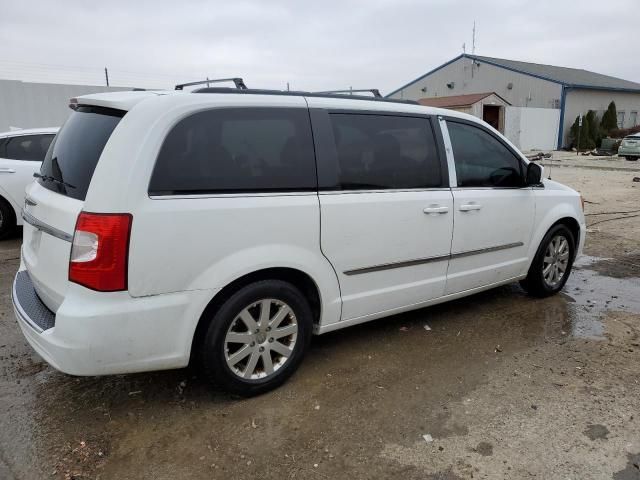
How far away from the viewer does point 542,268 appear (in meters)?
4.86

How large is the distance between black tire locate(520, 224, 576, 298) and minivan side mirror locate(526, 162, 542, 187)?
1.93 ft

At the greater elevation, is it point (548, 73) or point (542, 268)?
point (548, 73)

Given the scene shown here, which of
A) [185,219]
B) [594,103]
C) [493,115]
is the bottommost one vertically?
[185,219]

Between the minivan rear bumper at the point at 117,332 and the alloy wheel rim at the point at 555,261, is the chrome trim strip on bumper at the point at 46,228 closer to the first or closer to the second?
the minivan rear bumper at the point at 117,332

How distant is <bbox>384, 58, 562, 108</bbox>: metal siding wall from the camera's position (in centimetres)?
3388

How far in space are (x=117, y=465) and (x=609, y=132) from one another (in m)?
39.4

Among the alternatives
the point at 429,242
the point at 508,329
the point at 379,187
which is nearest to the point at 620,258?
the point at 508,329

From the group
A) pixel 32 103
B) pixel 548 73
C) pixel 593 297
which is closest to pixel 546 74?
pixel 548 73

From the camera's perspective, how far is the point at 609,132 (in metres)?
35.0

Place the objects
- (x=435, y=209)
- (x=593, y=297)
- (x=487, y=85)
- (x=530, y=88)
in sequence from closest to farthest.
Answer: (x=435, y=209), (x=593, y=297), (x=530, y=88), (x=487, y=85)

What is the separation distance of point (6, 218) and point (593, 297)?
745 centimetres

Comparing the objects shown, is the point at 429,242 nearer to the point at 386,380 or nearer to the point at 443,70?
the point at 386,380

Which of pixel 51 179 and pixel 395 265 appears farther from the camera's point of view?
pixel 395 265

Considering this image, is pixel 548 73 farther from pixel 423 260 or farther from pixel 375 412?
pixel 375 412
